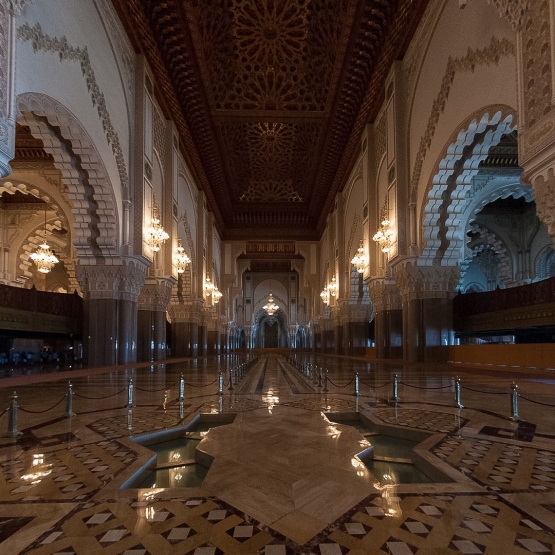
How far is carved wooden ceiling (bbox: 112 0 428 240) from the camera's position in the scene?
8117mm

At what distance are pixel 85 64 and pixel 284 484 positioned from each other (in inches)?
259

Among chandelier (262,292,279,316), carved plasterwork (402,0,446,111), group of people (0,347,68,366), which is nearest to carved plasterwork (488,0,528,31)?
carved plasterwork (402,0,446,111)

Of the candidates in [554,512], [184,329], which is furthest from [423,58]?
[184,329]

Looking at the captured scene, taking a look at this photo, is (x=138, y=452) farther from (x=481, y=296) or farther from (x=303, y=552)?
(x=481, y=296)

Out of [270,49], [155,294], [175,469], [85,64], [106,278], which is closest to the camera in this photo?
[175,469]

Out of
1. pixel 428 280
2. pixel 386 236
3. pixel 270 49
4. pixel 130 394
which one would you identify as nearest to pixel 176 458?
pixel 130 394

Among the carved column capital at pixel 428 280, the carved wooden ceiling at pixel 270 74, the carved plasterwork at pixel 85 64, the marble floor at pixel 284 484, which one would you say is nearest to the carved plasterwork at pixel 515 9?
the carved wooden ceiling at pixel 270 74

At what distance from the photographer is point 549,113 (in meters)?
3.84

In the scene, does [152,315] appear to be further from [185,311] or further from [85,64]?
[85,64]

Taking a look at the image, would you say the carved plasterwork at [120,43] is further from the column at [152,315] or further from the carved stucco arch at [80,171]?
the column at [152,315]

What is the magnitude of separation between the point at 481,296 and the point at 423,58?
588 cm

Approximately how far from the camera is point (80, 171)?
7.43m

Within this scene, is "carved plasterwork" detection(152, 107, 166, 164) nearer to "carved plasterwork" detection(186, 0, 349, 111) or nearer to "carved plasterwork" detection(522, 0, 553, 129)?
"carved plasterwork" detection(186, 0, 349, 111)

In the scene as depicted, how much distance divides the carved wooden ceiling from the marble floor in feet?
22.7
